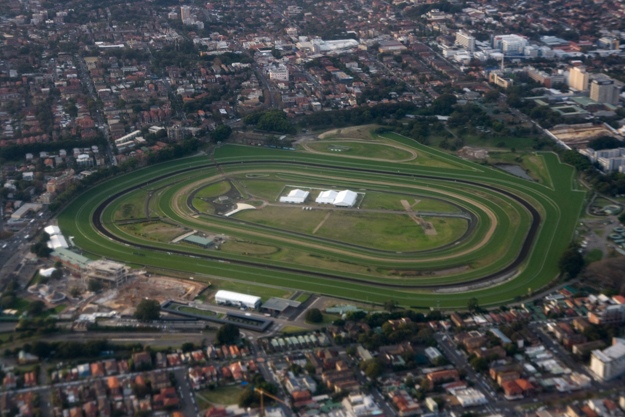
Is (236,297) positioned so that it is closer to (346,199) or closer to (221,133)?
(346,199)

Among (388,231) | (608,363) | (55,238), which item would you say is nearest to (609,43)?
(388,231)

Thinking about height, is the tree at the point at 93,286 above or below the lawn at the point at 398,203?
above

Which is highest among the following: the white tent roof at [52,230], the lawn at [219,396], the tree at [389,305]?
the lawn at [219,396]

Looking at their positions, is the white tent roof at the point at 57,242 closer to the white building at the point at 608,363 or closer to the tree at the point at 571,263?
the tree at the point at 571,263

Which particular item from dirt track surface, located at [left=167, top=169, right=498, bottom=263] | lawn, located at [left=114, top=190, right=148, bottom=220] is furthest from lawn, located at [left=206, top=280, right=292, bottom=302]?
lawn, located at [left=114, top=190, right=148, bottom=220]

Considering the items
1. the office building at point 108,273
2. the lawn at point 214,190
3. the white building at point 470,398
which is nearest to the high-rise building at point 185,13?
the lawn at point 214,190

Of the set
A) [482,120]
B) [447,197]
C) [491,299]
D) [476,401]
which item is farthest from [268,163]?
[476,401]
